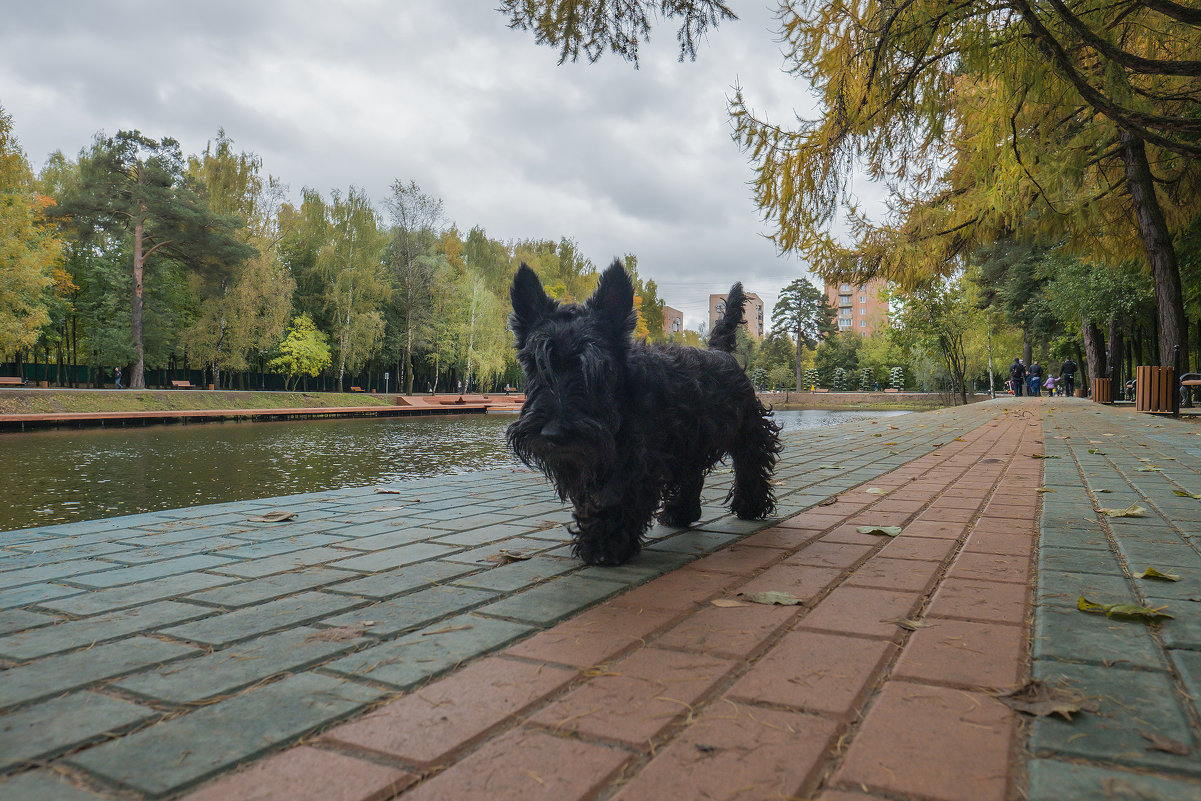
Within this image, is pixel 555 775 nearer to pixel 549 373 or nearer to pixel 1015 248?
pixel 549 373

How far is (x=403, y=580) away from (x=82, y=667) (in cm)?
110

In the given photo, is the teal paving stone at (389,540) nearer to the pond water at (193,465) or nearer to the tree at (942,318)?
the pond water at (193,465)

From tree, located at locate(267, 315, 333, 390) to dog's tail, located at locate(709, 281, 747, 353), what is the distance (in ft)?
131

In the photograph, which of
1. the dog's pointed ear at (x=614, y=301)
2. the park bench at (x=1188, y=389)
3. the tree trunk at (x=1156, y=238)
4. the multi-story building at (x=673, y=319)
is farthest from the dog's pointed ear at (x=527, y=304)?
the multi-story building at (x=673, y=319)

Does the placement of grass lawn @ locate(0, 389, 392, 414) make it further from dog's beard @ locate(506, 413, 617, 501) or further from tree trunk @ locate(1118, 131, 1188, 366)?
tree trunk @ locate(1118, 131, 1188, 366)

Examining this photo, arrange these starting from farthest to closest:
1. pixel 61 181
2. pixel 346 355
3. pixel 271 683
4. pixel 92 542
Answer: pixel 346 355, pixel 61 181, pixel 92 542, pixel 271 683

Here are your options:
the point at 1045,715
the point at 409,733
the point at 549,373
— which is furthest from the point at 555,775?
the point at 549,373

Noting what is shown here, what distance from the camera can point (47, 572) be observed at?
9.60 feet

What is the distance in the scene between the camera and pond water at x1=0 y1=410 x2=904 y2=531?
6.50 metres

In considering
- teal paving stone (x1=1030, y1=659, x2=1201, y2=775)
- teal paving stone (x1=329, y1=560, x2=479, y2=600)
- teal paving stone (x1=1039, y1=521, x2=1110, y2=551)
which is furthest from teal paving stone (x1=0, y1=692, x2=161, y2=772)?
teal paving stone (x1=1039, y1=521, x2=1110, y2=551)

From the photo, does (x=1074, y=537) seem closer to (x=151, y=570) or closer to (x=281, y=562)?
(x=281, y=562)

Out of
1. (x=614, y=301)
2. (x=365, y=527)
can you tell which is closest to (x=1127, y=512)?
(x=614, y=301)

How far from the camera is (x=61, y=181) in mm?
37594

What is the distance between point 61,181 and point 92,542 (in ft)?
148
